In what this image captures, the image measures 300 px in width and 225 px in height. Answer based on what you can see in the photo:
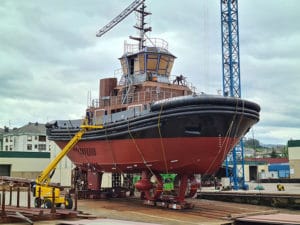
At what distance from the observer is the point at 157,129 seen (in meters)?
15.9

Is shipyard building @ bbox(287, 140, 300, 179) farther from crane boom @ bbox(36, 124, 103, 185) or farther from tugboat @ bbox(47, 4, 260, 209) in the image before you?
crane boom @ bbox(36, 124, 103, 185)

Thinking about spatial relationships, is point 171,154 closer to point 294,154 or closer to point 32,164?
point 32,164

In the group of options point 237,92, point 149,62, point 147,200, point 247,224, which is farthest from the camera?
point 237,92

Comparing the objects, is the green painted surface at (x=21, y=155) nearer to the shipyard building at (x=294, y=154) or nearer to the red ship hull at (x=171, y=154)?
the red ship hull at (x=171, y=154)

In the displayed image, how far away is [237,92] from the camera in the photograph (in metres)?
36.9

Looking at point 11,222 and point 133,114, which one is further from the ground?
point 133,114

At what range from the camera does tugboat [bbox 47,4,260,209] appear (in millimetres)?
15531

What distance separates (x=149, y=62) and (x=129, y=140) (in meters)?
5.49

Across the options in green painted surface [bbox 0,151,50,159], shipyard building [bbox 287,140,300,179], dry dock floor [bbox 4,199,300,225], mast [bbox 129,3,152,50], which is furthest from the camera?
shipyard building [bbox 287,140,300,179]

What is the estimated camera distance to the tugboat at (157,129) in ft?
51.0

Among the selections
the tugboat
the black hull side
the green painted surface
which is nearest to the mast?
the tugboat

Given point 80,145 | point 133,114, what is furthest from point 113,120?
point 80,145

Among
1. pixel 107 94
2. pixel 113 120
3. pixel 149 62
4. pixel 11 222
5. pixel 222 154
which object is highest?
pixel 149 62

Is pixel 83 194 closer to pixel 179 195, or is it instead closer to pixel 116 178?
pixel 116 178
